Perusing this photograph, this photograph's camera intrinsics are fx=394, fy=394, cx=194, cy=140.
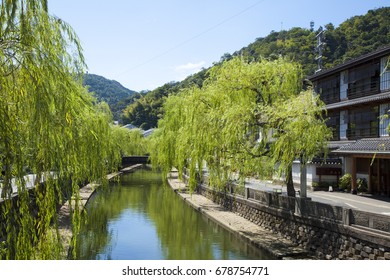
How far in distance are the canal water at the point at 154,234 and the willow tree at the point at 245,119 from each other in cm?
243

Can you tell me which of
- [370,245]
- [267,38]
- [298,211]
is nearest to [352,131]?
[298,211]

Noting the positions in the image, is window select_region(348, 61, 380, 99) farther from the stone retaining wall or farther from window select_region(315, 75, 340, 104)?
the stone retaining wall

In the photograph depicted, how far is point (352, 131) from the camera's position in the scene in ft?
73.3

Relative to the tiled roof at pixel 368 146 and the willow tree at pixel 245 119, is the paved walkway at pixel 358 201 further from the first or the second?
the willow tree at pixel 245 119

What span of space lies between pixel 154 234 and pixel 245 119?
6169 mm

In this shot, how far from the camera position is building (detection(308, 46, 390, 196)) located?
1894cm

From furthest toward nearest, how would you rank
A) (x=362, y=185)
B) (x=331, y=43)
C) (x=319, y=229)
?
(x=331, y=43) → (x=362, y=185) → (x=319, y=229)

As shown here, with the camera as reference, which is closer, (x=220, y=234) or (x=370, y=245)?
(x=370, y=245)

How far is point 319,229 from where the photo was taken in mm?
11555

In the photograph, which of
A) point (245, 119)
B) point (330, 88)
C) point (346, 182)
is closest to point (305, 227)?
point (245, 119)

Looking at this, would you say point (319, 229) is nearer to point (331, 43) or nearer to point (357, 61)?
point (357, 61)

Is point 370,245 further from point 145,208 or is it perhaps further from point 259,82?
point 145,208

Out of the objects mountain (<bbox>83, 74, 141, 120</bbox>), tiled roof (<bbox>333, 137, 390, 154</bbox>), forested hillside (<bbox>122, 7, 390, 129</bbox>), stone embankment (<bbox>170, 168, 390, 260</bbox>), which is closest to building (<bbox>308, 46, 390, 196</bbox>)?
tiled roof (<bbox>333, 137, 390, 154</bbox>)

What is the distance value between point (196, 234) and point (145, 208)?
698 cm
